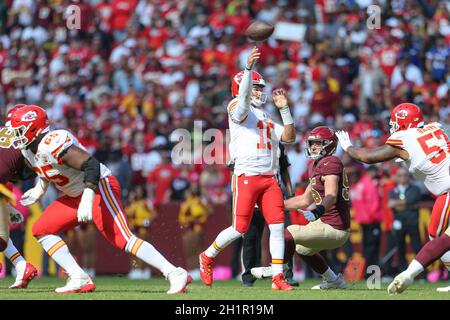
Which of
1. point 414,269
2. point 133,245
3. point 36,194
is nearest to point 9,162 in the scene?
point 36,194

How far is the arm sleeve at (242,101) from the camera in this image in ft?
31.9

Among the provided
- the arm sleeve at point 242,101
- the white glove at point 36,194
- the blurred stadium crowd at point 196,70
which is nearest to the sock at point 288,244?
the arm sleeve at point 242,101

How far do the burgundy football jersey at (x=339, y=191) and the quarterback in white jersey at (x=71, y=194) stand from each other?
5.78ft

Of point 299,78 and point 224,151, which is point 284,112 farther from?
point 299,78

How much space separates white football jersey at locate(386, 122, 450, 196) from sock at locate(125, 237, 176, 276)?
236 centimetres

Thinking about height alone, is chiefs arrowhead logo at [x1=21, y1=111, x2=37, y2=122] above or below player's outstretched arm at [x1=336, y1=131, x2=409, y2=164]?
above

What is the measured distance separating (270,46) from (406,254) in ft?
21.3

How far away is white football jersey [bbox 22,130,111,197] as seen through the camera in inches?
373

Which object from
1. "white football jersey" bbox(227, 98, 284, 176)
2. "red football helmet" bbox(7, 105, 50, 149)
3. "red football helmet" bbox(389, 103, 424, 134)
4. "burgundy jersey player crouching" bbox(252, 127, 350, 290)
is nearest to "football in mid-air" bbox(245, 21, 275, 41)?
"white football jersey" bbox(227, 98, 284, 176)

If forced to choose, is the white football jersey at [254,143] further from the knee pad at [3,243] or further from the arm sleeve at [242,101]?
the knee pad at [3,243]

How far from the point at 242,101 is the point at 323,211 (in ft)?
4.31

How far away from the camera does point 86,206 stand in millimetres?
9102

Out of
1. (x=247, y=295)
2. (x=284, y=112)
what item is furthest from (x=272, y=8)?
(x=247, y=295)

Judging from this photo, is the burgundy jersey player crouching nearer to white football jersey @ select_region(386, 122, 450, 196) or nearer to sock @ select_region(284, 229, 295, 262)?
sock @ select_region(284, 229, 295, 262)
